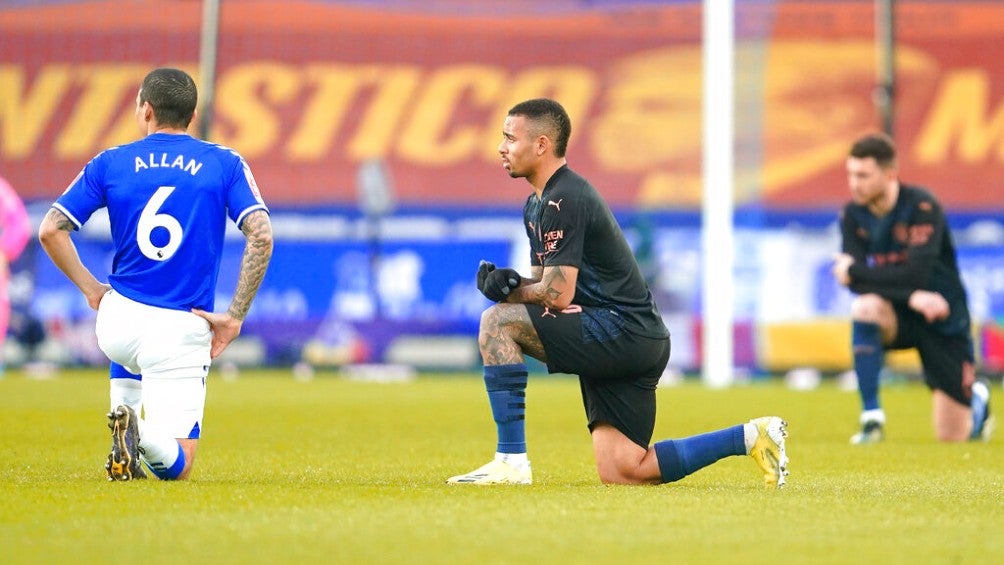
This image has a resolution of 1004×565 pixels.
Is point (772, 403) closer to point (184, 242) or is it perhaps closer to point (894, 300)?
point (894, 300)

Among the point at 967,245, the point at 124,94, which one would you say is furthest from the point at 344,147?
the point at 967,245

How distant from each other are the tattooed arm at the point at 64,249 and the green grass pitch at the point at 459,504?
0.79 m

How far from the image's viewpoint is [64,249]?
22.1ft

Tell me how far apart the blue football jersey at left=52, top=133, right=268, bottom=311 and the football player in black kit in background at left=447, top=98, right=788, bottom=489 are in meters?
1.13

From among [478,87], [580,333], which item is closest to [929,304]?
[580,333]

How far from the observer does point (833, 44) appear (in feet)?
87.8

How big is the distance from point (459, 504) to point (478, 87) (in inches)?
830

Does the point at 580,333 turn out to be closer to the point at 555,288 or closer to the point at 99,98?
the point at 555,288

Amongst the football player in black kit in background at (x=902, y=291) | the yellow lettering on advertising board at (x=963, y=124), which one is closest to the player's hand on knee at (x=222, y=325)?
the football player in black kit in background at (x=902, y=291)

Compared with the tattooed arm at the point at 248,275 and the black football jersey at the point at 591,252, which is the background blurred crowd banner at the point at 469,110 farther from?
the tattooed arm at the point at 248,275

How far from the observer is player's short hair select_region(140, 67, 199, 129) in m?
6.82

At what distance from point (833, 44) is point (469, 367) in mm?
8360

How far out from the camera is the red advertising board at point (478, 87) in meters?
25.9

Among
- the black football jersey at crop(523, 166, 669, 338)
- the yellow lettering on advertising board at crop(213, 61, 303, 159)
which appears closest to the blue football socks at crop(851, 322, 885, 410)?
the black football jersey at crop(523, 166, 669, 338)
